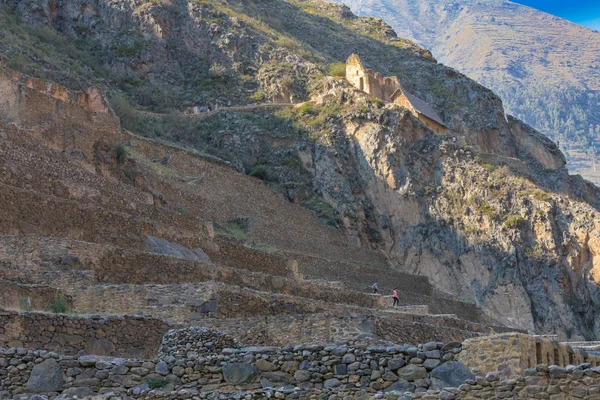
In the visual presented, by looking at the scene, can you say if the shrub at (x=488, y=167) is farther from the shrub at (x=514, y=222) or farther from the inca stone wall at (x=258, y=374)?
the inca stone wall at (x=258, y=374)

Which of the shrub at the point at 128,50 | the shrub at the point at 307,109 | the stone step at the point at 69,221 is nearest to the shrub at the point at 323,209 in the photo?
the shrub at the point at 307,109

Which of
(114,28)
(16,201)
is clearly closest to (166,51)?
(114,28)

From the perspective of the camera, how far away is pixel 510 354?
42.0ft

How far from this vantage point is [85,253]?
22.2m

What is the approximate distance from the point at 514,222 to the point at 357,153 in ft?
33.2

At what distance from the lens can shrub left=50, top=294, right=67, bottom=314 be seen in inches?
738

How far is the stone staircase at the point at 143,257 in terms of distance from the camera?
2031 cm

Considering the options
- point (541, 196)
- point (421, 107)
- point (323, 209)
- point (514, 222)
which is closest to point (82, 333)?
point (323, 209)

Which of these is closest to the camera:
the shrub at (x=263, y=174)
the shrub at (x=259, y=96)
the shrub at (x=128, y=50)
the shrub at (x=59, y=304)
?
the shrub at (x=59, y=304)

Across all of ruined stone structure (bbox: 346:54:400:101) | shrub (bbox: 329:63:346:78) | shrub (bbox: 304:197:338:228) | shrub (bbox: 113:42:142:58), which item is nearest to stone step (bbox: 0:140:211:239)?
shrub (bbox: 304:197:338:228)

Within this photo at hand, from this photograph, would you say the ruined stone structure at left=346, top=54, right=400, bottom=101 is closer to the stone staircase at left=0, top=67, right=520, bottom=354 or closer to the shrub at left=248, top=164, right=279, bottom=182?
the shrub at left=248, top=164, right=279, bottom=182

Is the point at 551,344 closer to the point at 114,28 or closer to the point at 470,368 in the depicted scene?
the point at 470,368

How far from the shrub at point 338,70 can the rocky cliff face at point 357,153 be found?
1433mm

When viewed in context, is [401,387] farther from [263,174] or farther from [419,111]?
[419,111]
